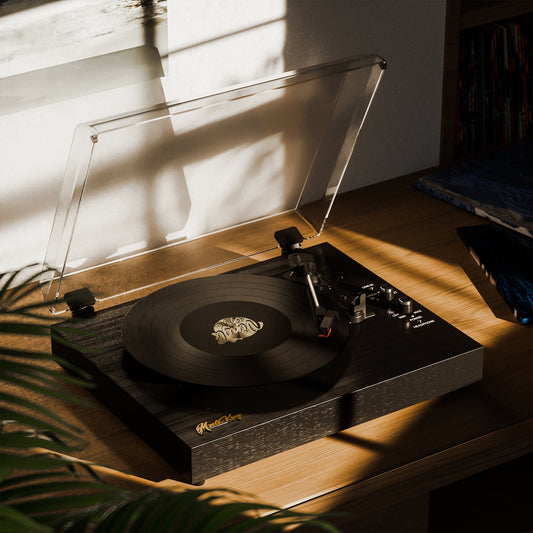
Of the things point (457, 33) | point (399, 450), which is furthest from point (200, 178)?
point (457, 33)

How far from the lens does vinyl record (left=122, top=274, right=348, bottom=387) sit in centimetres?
116

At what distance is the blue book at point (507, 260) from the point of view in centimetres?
150

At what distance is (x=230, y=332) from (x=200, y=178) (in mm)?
311

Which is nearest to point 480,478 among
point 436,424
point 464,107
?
point 436,424

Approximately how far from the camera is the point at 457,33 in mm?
1978

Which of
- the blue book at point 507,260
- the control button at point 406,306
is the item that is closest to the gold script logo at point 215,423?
the control button at point 406,306

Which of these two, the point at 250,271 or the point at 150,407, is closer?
the point at 150,407

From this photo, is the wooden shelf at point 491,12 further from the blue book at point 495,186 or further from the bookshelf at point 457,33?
the blue book at point 495,186

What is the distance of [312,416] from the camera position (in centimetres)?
112

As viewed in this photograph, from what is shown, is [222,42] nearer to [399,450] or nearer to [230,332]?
[230,332]

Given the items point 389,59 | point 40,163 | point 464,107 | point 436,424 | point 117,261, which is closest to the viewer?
point 436,424

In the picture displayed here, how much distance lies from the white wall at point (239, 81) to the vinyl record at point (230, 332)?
16.0 inches

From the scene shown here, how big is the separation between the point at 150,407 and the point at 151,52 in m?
0.77

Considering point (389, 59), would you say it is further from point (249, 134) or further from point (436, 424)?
point (436, 424)
